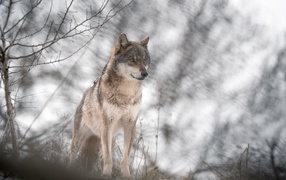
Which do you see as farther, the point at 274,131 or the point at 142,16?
the point at 142,16

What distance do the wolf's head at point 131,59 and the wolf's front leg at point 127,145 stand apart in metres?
0.73

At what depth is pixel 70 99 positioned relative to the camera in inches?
384

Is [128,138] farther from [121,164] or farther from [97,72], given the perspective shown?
[97,72]

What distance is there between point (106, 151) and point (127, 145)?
32 cm

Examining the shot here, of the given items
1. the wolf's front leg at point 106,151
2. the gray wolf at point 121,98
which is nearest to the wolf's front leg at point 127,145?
the gray wolf at point 121,98

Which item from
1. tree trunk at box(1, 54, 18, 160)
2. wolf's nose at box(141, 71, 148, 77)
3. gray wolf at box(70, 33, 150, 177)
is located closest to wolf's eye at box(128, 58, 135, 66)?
gray wolf at box(70, 33, 150, 177)

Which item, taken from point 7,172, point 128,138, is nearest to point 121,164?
point 128,138

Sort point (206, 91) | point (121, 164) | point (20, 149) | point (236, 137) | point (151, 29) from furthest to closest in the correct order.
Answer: point (151, 29) → point (206, 91) → point (236, 137) → point (121, 164) → point (20, 149)

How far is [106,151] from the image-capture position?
20.6ft

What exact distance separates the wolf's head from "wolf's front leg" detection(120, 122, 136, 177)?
2.40 feet

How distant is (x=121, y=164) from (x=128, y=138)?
1.32 ft

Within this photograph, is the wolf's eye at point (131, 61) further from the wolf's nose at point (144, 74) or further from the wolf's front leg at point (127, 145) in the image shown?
the wolf's front leg at point (127, 145)

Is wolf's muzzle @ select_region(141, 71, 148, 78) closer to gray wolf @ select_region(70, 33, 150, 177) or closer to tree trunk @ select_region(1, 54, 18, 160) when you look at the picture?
gray wolf @ select_region(70, 33, 150, 177)

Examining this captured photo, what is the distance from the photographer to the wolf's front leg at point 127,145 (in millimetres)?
6184
